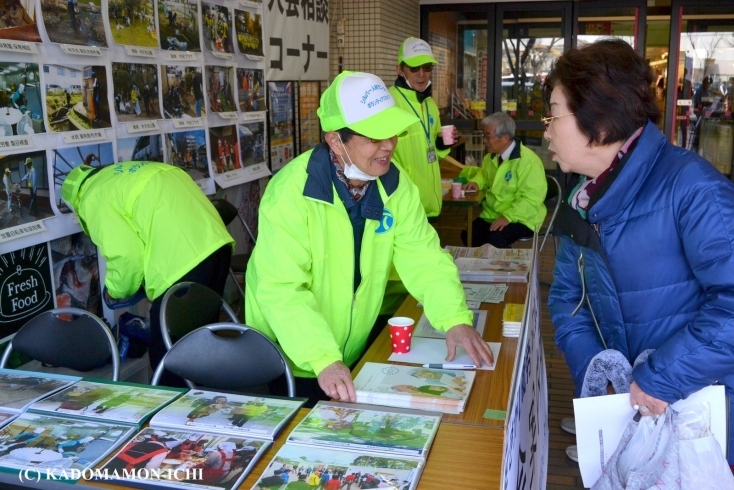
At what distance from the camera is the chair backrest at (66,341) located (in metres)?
2.46

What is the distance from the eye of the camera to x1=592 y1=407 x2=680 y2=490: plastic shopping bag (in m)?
1.61

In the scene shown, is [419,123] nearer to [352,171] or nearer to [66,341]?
[352,171]

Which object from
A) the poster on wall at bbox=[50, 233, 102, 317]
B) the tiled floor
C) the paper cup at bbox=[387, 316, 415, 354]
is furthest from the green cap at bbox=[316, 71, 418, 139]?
the tiled floor

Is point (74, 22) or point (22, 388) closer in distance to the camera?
point (22, 388)

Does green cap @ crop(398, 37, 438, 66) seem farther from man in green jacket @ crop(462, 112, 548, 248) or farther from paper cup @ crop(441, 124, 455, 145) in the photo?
man in green jacket @ crop(462, 112, 548, 248)

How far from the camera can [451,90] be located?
9.32 meters

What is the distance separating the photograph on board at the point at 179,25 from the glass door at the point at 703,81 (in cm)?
693

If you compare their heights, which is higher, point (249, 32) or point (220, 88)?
point (249, 32)

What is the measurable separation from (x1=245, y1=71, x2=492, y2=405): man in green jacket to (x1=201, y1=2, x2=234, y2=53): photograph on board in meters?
2.36

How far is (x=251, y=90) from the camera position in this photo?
15.8 feet

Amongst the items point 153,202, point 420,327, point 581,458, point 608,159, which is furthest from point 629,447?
point 153,202

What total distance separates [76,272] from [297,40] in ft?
9.65

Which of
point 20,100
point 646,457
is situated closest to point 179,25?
point 20,100

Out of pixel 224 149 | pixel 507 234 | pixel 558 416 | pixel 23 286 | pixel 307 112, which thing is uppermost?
pixel 307 112
